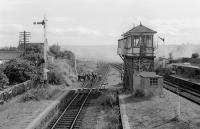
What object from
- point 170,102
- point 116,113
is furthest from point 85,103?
point 170,102

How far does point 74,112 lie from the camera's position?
70.1 feet

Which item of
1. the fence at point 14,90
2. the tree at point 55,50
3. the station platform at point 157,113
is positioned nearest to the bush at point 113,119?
the station platform at point 157,113

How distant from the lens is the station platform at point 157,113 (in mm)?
15396

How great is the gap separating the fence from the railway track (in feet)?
14.9

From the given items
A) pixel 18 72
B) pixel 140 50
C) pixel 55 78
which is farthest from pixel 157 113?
pixel 55 78

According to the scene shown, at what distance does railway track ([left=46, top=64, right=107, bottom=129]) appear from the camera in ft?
58.0

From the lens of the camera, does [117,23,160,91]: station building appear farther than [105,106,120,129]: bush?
Yes

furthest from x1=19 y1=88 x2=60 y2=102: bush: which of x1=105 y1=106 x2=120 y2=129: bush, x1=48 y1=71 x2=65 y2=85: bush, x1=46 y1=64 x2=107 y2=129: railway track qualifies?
x1=48 y1=71 x2=65 y2=85: bush

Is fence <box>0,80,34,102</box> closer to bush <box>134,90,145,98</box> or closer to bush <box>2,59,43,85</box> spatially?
bush <box>2,59,43,85</box>

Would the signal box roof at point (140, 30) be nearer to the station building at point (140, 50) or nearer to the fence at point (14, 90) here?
the station building at point (140, 50)

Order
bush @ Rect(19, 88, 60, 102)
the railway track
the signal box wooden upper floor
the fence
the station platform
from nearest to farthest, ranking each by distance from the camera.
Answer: the station platform
the railway track
the fence
bush @ Rect(19, 88, 60, 102)
the signal box wooden upper floor

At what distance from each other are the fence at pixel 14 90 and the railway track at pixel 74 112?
14.9ft

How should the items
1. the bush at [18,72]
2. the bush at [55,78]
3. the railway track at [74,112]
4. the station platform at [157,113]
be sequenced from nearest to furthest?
1. the station platform at [157,113]
2. the railway track at [74,112]
3. the bush at [18,72]
4. the bush at [55,78]

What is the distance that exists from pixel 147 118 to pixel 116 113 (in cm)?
304
